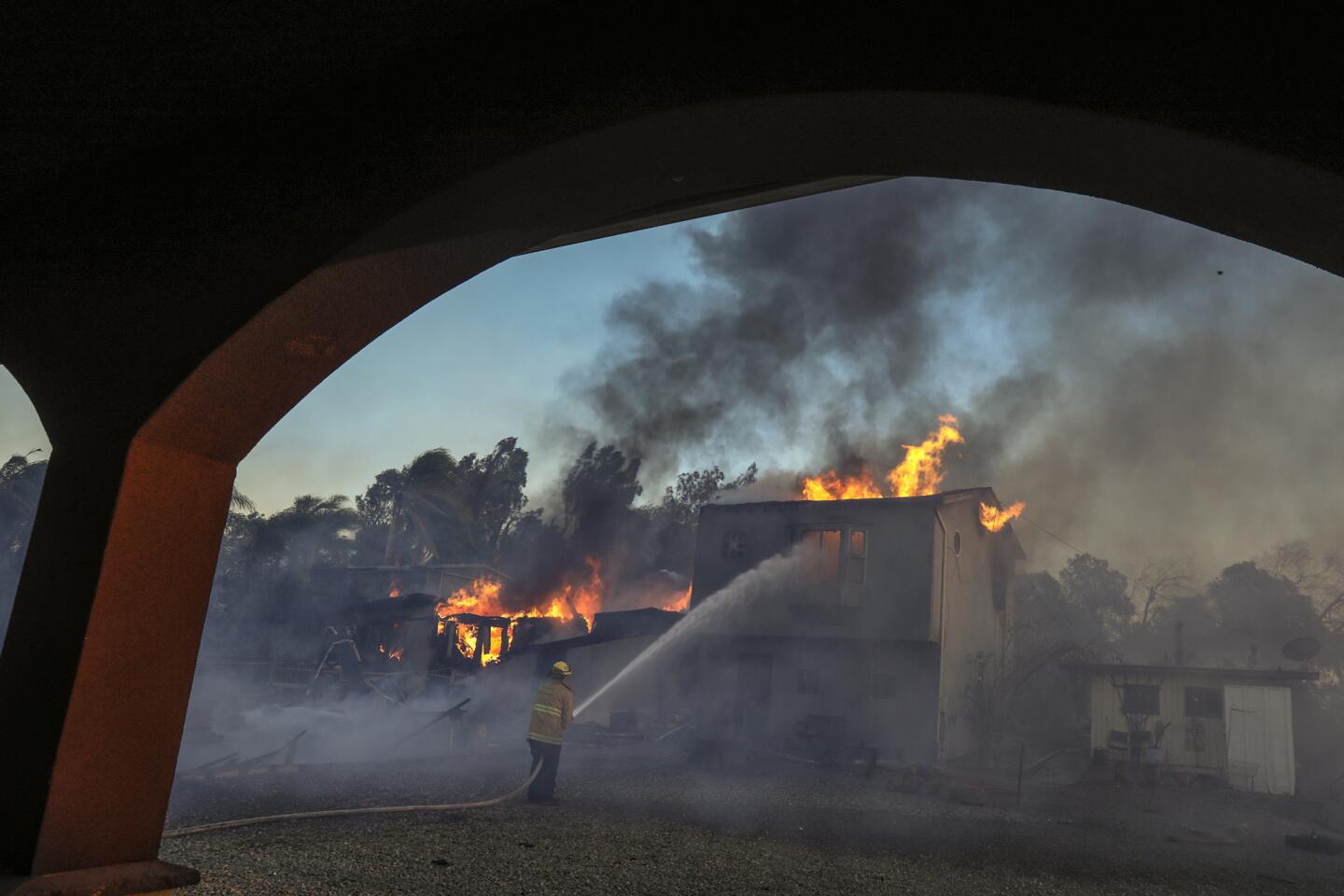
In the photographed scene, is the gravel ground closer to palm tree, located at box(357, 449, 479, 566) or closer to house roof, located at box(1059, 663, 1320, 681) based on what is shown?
house roof, located at box(1059, 663, 1320, 681)

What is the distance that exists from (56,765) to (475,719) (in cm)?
1651

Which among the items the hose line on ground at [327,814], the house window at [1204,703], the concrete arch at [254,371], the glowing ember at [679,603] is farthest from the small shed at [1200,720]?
the concrete arch at [254,371]

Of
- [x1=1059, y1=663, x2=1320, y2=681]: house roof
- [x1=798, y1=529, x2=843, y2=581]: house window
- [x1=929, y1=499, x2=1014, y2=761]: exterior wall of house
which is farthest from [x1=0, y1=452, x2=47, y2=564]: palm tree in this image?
[x1=1059, y1=663, x2=1320, y2=681]: house roof

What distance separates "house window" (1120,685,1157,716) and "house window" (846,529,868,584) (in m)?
6.83

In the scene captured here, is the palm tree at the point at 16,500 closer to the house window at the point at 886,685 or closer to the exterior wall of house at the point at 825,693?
the exterior wall of house at the point at 825,693

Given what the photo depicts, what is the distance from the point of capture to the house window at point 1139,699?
20359 mm

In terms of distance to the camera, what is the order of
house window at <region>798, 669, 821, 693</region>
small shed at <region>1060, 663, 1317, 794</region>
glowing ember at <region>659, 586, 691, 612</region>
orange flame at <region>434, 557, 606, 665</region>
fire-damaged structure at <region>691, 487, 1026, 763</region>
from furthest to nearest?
orange flame at <region>434, 557, 606, 665</region>
glowing ember at <region>659, 586, 691, 612</region>
house window at <region>798, 669, 821, 693</region>
fire-damaged structure at <region>691, 487, 1026, 763</region>
small shed at <region>1060, 663, 1317, 794</region>

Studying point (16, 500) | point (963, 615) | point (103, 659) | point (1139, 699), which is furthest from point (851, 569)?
point (16, 500)

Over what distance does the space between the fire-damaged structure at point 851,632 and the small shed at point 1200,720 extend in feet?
10.7

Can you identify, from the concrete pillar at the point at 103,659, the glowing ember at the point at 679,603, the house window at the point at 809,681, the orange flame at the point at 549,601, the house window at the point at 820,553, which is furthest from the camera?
the orange flame at the point at 549,601

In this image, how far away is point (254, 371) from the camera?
9.68 ft

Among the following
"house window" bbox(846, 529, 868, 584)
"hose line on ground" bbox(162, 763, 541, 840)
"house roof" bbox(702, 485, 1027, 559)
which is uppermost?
"house roof" bbox(702, 485, 1027, 559)

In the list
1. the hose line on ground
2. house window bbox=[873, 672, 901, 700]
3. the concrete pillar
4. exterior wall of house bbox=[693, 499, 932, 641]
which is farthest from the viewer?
exterior wall of house bbox=[693, 499, 932, 641]

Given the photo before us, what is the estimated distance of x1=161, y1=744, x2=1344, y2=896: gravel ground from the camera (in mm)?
7531
